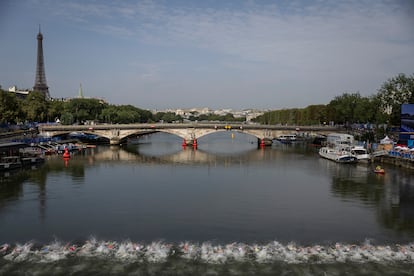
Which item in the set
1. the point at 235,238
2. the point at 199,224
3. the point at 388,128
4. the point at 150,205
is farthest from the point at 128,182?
the point at 388,128

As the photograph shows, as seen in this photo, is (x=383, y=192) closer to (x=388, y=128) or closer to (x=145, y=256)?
(x=145, y=256)

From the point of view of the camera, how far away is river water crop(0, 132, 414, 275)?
18453mm

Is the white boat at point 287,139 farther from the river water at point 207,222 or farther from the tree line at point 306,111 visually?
the river water at point 207,222

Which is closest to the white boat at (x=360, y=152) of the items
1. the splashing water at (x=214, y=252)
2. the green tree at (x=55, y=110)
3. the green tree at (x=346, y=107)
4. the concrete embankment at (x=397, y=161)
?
the concrete embankment at (x=397, y=161)

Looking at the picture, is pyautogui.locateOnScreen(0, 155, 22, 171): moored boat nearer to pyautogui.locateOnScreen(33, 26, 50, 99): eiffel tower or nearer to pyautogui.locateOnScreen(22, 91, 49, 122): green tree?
pyautogui.locateOnScreen(22, 91, 49, 122): green tree

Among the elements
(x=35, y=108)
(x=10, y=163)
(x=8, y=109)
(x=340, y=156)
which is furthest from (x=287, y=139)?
(x=10, y=163)

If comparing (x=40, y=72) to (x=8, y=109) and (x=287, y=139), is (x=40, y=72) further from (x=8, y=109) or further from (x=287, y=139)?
(x=287, y=139)

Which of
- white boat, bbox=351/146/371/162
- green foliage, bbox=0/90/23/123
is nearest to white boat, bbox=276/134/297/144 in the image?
white boat, bbox=351/146/371/162

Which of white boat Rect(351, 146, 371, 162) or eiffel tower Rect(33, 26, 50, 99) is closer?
white boat Rect(351, 146, 371, 162)

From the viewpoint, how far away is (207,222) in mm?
24969

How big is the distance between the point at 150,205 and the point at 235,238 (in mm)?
9345

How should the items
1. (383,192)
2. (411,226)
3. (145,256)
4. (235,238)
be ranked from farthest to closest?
(383,192)
(411,226)
(235,238)
(145,256)

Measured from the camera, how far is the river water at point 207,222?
18453 mm

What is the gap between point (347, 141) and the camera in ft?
192
